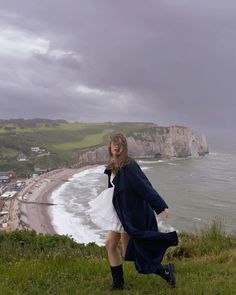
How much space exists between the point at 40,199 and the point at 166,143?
81.8m

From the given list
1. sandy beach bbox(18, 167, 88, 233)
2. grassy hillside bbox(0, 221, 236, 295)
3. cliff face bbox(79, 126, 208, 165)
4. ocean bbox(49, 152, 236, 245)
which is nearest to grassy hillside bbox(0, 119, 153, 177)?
cliff face bbox(79, 126, 208, 165)

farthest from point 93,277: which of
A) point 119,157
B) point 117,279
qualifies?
point 119,157

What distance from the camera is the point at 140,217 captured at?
5684mm

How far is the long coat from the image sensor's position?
5555 mm

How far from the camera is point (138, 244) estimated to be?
5.61 meters

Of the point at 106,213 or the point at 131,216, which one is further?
Answer: the point at 106,213

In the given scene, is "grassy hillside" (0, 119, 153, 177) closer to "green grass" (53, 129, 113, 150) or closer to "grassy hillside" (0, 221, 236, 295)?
"green grass" (53, 129, 113, 150)

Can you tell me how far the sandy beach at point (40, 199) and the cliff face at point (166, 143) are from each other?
127ft

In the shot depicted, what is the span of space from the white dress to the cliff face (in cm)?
12831

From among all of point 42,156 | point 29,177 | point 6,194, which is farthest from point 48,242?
point 42,156

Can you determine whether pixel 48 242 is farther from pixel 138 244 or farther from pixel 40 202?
pixel 40 202

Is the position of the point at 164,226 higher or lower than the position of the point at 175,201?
higher

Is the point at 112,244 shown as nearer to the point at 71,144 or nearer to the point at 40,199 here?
the point at 40,199

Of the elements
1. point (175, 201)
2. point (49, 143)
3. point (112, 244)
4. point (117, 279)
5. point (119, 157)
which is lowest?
point (175, 201)
